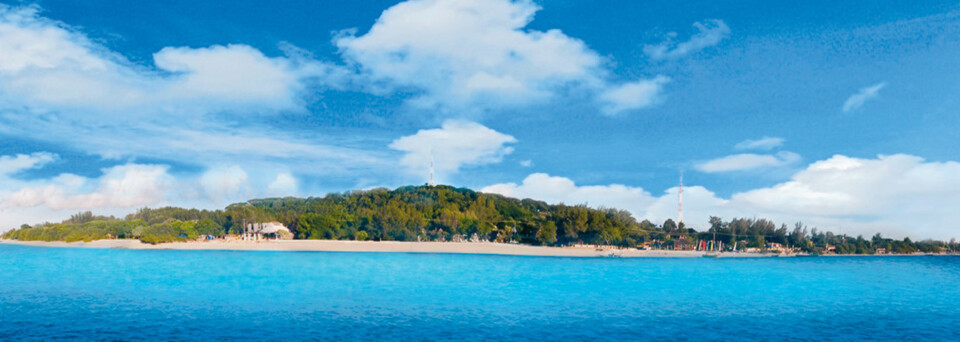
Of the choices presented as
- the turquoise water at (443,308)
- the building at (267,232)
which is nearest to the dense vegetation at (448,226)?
the building at (267,232)

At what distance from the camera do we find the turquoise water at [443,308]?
2234 cm

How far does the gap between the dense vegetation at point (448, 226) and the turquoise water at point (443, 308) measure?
5590 cm

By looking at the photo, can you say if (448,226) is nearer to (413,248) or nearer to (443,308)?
(413,248)

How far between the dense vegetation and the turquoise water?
183 ft

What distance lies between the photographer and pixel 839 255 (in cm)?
11969

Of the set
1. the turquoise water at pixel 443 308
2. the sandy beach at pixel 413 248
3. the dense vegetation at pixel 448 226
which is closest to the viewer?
the turquoise water at pixel 443 308

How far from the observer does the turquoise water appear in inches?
880

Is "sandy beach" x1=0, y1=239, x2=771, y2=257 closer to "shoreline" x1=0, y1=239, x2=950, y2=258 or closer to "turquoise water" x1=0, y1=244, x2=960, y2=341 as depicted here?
"shoreline" x1=0, y1=239, x2=950, y2=258

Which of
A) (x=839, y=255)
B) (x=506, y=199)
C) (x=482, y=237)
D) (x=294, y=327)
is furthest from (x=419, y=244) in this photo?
(x=839, y=255)

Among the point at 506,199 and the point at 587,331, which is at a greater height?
the point at 506,199

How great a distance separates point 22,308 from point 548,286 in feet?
97.1

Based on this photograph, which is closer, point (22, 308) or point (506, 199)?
point (22, 308)

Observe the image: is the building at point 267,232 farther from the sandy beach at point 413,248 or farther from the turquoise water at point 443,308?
the turquoise water at point 443,308

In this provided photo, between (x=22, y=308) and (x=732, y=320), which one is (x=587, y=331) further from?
(x=22, y=308)
